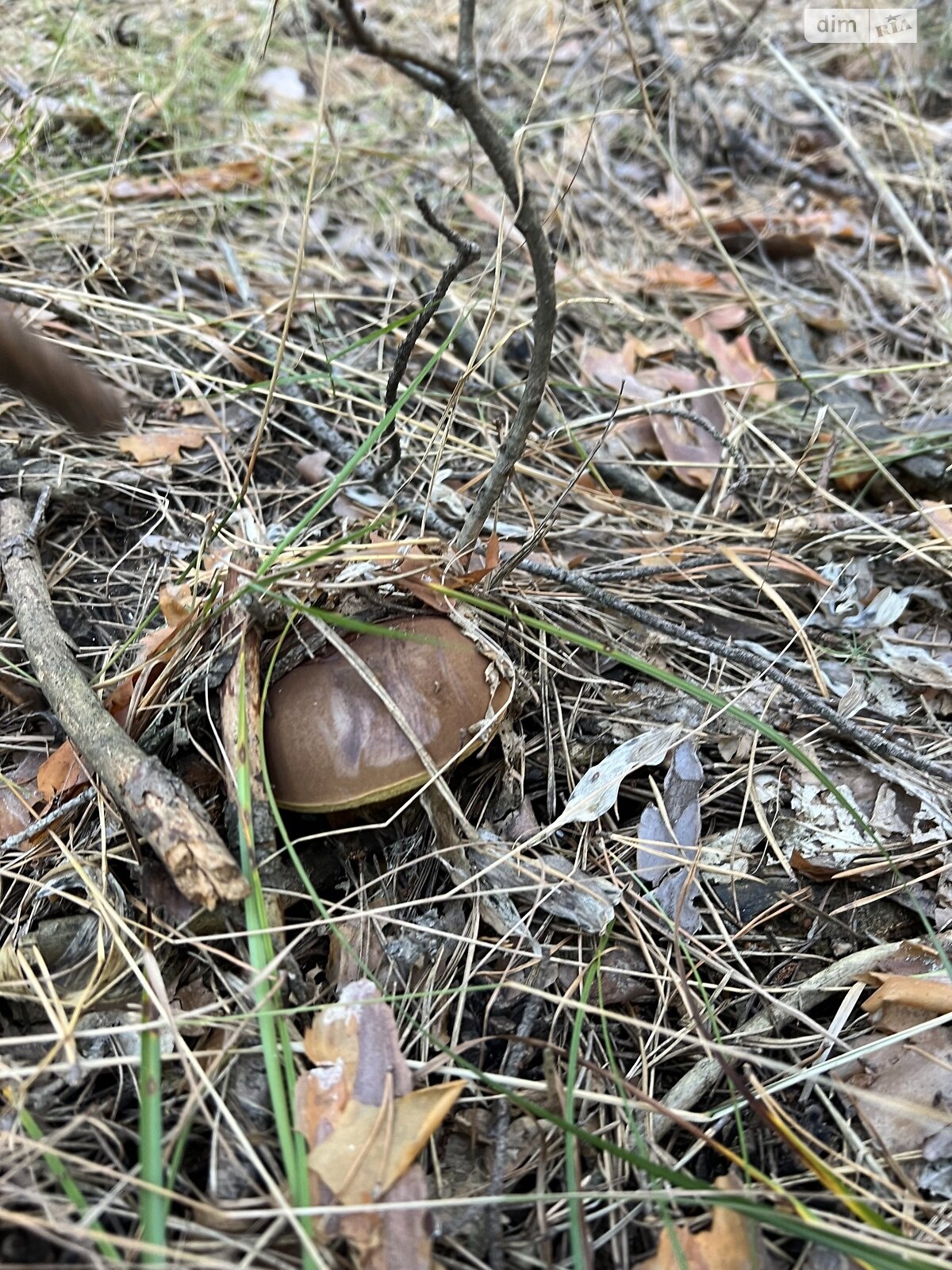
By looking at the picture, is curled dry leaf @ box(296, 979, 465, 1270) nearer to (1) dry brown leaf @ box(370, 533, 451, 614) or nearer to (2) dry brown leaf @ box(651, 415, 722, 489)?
(1) dry brown leaf @ box(370, 533, 451, 614)

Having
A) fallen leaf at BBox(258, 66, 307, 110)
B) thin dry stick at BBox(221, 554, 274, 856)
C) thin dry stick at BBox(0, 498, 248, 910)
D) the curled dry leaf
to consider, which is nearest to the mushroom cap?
thin dry stick at BBox(221, 554, 274, 856)

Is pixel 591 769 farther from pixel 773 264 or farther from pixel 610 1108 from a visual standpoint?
pixel 773 264

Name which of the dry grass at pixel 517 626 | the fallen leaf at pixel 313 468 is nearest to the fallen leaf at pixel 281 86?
the dry grass at pixel 517 626

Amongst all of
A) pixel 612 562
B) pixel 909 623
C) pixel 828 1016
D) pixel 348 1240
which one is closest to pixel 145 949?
pixel 348 1240

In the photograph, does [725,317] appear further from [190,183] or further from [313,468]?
[190,183]

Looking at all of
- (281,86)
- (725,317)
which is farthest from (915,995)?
(281,86)

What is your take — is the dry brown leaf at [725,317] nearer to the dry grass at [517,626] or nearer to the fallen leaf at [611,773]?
the dry grass at [517,626]
